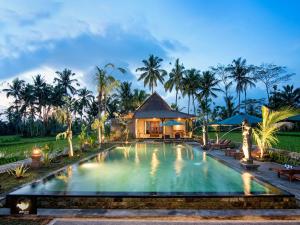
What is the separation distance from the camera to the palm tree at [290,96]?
47531mm

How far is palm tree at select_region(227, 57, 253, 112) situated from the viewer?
52.4 metres

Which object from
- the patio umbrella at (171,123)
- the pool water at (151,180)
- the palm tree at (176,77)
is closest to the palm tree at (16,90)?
the palm tree at (176,77)

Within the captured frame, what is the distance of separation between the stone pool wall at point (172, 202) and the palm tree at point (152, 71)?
40.3 m

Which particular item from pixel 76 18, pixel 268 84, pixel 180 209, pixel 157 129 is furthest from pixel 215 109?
pixel 180 209

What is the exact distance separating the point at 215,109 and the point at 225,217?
4872cm

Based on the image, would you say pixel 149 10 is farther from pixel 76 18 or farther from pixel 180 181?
pixel 180 181

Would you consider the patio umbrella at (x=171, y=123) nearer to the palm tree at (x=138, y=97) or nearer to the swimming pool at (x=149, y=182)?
the swimming pool at (x=149, y=182)

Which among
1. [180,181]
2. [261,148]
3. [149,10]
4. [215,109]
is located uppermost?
[149,10]

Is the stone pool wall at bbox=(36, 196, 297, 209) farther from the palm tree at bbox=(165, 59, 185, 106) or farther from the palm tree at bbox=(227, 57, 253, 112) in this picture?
the palm tree at bbox=(227, 57, 253, 112)

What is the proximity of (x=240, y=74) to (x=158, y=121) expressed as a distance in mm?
23469

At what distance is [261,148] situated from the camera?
13.3m

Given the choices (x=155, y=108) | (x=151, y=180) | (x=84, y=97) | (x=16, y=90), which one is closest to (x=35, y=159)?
(x=151, y=180)

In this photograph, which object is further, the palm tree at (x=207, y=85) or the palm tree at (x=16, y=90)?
the palm tree at (x=16, y=90)

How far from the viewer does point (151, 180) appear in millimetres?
10125
